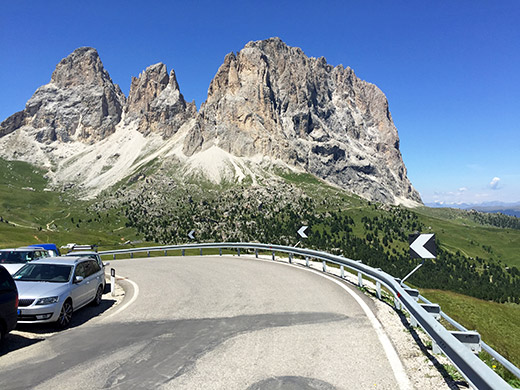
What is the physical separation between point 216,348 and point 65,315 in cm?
526

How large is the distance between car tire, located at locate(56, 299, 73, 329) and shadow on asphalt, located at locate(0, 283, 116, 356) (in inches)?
5.8

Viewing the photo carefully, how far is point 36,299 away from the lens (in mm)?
9570

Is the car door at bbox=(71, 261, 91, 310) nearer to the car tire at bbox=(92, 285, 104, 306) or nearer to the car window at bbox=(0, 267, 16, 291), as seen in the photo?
the car tire at bbox=(92, 285, 104, 306)

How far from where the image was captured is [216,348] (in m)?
7.70

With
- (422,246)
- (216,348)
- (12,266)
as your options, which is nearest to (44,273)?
(12,266)

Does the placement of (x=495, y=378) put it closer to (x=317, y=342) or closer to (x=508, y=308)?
(x=317, y=342)

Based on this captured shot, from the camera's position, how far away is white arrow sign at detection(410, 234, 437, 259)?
12195 millimetres

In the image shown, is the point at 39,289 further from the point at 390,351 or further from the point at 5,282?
the point at 390,351

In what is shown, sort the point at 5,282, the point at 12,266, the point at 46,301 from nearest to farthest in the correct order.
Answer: the point at 5,282, the point at 46,301, the point at 12,266

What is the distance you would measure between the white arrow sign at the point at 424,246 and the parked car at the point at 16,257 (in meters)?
16.8

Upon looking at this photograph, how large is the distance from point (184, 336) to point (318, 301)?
5.02 m

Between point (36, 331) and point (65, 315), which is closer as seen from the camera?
point (36, 331)

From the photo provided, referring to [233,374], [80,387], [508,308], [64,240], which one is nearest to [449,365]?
[233,374]

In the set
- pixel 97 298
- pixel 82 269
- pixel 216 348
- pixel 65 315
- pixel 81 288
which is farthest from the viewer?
pixel 97 298
